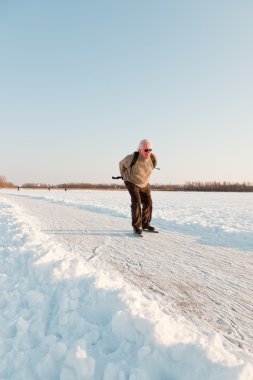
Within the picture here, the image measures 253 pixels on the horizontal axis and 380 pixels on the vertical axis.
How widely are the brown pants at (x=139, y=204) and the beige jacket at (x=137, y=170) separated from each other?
0.41ft

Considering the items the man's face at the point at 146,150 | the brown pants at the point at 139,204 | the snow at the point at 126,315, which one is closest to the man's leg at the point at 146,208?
the brown pants at the point at 139,204

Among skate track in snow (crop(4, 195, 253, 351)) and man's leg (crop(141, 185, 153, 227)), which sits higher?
man's leg (crop(141, 185, 153, 227))

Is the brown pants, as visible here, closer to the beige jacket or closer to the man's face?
the beige jacket

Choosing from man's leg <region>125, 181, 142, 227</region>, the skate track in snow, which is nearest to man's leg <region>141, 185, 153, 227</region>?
man's leg <region>125, 181, 142, 227</region>

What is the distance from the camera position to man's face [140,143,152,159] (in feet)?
21.7

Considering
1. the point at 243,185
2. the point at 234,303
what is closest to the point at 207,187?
the point at 243,185

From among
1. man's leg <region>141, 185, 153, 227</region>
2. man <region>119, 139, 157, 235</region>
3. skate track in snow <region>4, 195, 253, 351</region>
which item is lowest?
skate track in snow <region>4, 195, 253, 351</region>

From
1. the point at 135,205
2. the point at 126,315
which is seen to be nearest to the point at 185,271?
the point at 126,315

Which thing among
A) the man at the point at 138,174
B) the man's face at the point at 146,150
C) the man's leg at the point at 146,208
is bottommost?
the man's leg at the point at 146,208

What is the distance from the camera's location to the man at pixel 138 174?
262 inches

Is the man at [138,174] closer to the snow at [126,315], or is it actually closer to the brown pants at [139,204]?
the brown pants at [139,204]

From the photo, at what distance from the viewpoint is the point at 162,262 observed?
4.39m

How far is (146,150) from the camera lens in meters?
6.62

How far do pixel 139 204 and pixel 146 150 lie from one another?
3.99ft
